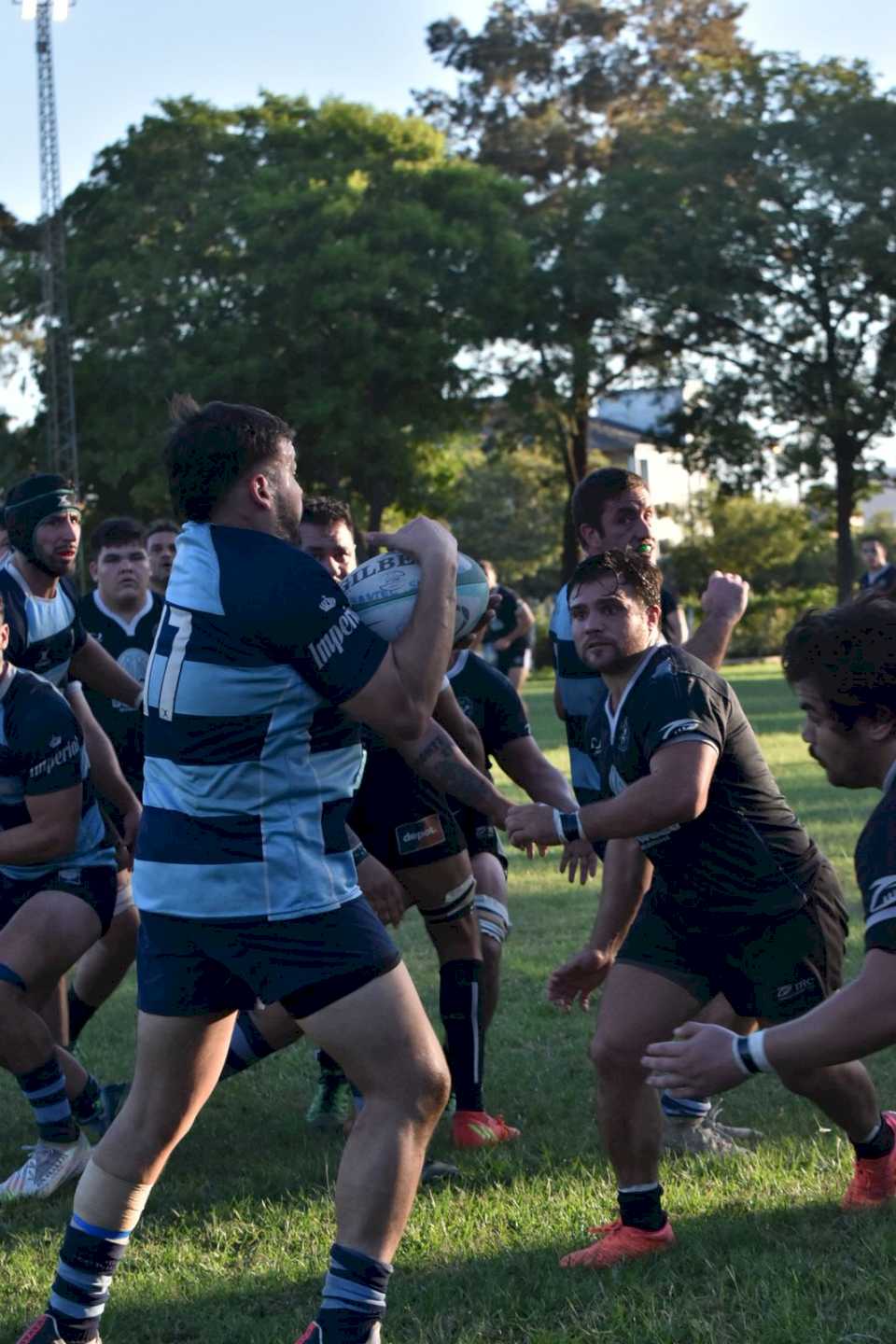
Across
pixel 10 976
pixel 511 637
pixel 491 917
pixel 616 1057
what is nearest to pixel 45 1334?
pixel 616 1057

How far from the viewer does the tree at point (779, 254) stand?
131ft

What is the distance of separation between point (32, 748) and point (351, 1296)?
2635mm

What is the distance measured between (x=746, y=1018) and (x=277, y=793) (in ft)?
6.64

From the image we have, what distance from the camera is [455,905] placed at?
A: 6270 millimetres

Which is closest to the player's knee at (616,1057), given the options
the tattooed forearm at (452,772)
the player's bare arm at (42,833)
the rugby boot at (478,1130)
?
the tattooed forearm at (452,772)

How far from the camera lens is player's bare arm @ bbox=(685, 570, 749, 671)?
6.22 m

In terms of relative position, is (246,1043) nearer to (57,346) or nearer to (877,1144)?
(877,1144)

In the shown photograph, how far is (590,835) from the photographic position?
15.2 feet

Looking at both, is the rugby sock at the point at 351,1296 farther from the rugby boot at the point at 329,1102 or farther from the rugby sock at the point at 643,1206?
the rugby boot at the point at 329,1102

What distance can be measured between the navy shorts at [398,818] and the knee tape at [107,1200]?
2237mm

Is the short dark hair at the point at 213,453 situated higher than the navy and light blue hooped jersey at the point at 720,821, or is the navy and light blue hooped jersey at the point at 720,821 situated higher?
the short dark hair at the point at 213,453

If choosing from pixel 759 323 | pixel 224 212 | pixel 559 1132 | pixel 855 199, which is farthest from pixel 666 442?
pixel 559 1132

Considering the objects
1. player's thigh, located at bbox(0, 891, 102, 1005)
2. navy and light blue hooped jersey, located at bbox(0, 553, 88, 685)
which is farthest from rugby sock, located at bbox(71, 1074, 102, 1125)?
navy and light blue hooped jersey, located at bbox(0, 553, 88, 685)

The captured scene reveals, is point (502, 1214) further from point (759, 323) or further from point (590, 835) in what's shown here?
point (759, 323)
